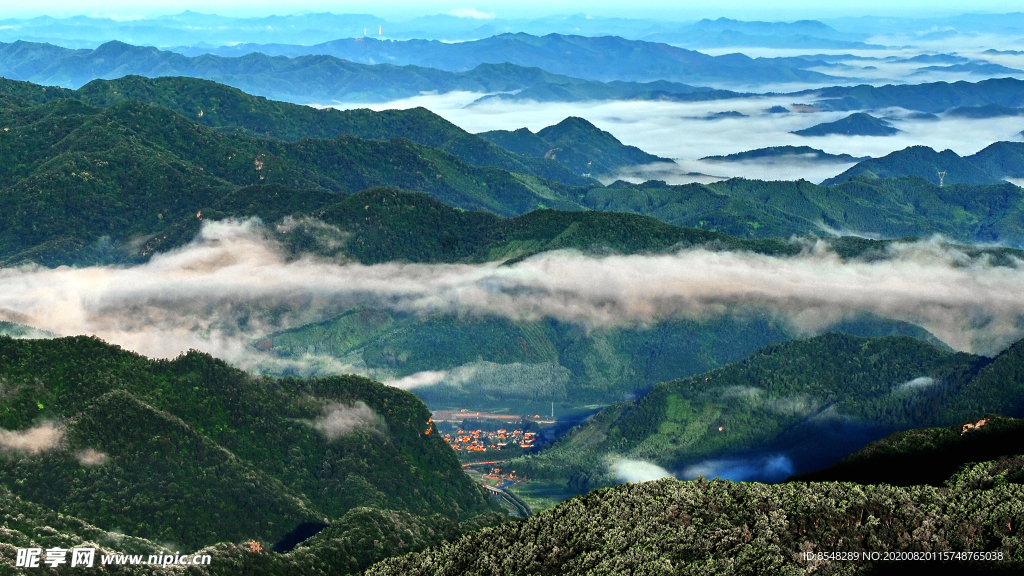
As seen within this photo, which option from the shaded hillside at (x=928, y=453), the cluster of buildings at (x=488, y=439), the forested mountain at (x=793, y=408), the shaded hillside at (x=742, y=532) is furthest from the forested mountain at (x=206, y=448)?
the shaded hillside at (x=928, y=453)

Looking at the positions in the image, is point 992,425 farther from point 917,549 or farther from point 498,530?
point 498,530

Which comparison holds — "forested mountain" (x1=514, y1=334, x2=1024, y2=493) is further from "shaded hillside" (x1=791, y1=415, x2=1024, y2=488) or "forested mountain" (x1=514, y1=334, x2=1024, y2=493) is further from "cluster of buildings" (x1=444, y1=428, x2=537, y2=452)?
"shaded hillside" (x1=791, y1=415, x2=1024, y2=488)

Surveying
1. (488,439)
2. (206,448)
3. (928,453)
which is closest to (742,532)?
(928,453)

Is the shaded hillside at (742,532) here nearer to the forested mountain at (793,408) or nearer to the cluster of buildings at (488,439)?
the forested mountain at (793,408)

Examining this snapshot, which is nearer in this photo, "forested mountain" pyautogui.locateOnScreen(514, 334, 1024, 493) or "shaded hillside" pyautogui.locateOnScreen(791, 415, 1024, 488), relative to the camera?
"shaded hillside" pyautogui.locateOnScreen(791, 415, 1024, 488)

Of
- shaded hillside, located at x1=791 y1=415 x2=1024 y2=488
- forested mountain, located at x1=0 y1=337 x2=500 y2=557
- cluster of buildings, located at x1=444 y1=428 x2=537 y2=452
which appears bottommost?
cluster of buildings, located at x1=444 y1=428 x2=537 y2=452

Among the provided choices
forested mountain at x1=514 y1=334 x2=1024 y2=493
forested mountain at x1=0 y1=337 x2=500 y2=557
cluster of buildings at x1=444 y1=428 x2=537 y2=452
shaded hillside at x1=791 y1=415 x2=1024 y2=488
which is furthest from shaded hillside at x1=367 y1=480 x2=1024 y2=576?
cluster of buildings at x1=444 y1=428 x2=537 y2=452
